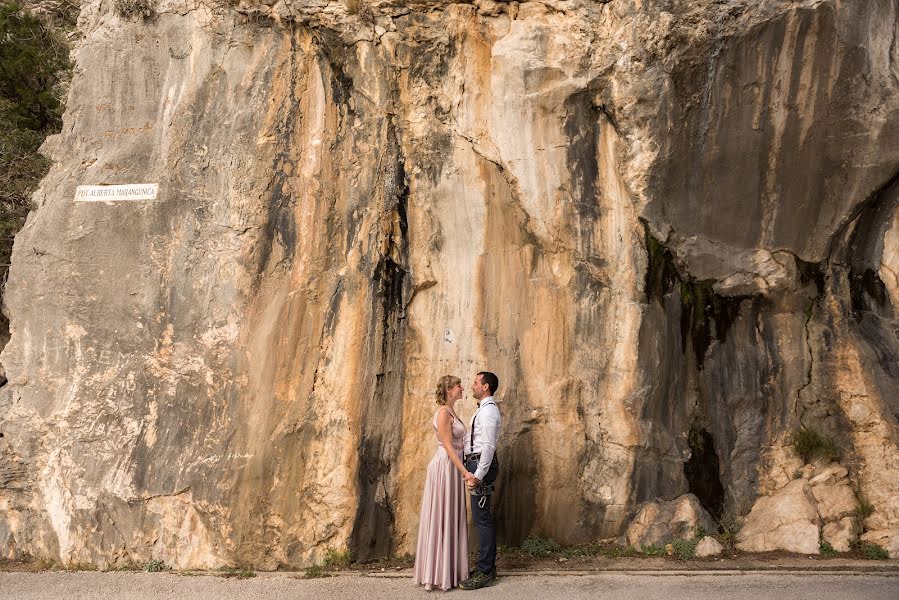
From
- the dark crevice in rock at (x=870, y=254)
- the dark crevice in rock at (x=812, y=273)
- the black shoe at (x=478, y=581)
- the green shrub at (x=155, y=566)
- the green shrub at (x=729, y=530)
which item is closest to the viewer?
the black shoe at (x=478, y=581)

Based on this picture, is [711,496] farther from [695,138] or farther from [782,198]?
[695,138]

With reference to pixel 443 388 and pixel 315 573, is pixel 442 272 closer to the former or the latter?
pixel 443 388

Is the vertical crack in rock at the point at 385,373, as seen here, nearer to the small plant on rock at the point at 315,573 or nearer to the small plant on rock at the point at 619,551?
the small plant on rock at the point at 315,573

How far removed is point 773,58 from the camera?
6293 mm

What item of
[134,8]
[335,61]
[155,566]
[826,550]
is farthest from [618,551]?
[134,8]

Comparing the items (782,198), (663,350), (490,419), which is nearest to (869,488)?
(663,350)

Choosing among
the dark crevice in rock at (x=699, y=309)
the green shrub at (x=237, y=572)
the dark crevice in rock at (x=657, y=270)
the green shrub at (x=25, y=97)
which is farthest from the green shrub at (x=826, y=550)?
the green shrub at (x=25, y=97)

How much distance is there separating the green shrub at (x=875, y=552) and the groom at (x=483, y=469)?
3.11 meters

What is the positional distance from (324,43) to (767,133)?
156 inches

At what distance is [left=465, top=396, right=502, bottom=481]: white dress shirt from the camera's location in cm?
541

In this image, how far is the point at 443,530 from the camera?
549cm

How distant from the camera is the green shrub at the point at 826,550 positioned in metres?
6.21

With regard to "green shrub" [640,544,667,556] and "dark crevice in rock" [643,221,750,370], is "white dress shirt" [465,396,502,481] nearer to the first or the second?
"green shrub" [640,544,667,556]

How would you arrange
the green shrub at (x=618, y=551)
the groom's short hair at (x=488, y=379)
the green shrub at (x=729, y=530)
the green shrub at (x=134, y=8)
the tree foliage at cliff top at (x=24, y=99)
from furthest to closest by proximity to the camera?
1. the tree foliage at cliff top at (x=24, y=99)
2. the green shrub at (x=134, y=8)
3. the green shrub at (x=729, y=530)
4. the green shrub at (x=618, y=551)
5. the groom's short hair at (x=488, y=379)
